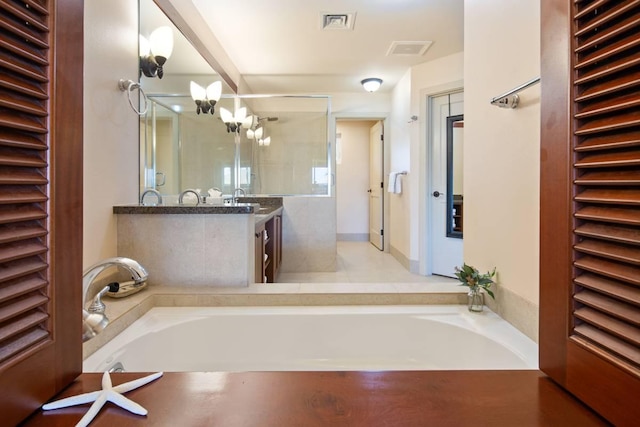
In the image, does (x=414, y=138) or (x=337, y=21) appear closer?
(x=337, y=21)

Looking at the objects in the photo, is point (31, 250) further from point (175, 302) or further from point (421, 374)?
point (175, 302)

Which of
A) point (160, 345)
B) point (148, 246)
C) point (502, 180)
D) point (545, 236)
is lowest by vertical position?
point (160, 345)

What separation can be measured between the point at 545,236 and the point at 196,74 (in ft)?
8.96

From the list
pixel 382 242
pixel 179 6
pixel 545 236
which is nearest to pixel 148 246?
pixel 545 236

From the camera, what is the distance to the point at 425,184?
3.85m

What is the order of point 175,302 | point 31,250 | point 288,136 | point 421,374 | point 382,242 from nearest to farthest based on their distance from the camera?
point 31,250 < point 421,374 < point 175,302 < point 288,136 < point 382,242

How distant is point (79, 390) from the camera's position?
70 cm

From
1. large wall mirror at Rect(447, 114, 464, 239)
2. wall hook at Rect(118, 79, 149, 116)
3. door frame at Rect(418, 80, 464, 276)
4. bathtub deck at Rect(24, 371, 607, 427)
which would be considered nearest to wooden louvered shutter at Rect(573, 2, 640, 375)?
bathtub deck at Rect(24, 371, 607, 427)

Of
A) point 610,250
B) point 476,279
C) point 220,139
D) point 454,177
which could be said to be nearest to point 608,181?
point 610,250

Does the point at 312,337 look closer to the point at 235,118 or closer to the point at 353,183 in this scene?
the point at 235,118

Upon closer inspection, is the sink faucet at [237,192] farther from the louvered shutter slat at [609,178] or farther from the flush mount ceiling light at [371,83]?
the louvered shutter slat at [609,178]

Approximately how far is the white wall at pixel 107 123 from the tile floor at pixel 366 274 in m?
2.24

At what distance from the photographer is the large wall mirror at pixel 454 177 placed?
3648mm

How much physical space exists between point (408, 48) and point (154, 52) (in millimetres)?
2499
